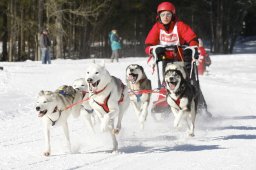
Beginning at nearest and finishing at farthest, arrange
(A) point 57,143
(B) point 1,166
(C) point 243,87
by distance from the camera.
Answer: (B) point 1,166 → (A) point 57,143 → (C) point 243,87

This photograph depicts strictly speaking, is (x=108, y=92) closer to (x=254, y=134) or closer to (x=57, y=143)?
(x=57, y=143)

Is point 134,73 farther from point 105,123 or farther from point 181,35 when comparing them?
point 105,123

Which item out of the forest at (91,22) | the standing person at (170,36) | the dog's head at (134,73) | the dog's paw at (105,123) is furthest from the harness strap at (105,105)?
the forest at (91,22)

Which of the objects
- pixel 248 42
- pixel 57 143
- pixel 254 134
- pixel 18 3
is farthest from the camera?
pixel 248 42

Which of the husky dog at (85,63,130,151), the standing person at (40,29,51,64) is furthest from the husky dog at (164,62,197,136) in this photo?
the standing person at (40,29,51,64)

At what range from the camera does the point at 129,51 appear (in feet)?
125

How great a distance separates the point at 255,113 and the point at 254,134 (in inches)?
106

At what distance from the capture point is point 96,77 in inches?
243

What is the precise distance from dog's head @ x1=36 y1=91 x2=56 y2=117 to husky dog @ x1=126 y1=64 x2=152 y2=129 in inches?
93.0

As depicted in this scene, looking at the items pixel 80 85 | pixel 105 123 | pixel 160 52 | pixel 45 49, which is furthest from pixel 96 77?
pixel 45 49

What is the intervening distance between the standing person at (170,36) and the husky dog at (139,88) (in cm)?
37

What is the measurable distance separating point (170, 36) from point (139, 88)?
0.93m

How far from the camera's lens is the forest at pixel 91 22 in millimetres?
30422

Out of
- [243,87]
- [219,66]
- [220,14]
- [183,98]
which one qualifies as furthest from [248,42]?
[183,98]
